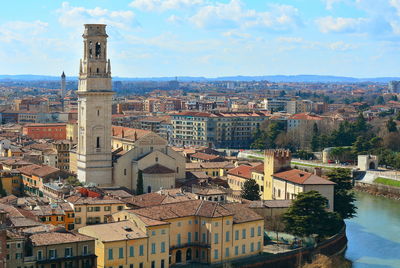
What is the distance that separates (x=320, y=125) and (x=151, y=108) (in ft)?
142

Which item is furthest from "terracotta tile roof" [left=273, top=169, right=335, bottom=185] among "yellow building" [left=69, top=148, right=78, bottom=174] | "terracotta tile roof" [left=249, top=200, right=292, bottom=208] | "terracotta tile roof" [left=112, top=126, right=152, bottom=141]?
"yellow building" [left=69, top=148, right=78, bottom=174]

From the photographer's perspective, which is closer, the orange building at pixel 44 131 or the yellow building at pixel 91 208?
the yellow building at pixel 91 208

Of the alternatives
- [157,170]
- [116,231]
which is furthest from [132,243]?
[157,170]

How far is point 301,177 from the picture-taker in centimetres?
2930

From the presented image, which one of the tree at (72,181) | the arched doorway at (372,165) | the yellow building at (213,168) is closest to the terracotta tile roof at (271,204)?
the tree at (72,181)

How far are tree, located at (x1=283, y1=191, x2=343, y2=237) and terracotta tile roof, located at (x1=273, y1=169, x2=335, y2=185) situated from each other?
293 cm

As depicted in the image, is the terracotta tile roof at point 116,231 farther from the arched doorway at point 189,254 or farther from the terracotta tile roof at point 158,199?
the terracotta tile roof at point 158,199

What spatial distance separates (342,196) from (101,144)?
1044 centimetres

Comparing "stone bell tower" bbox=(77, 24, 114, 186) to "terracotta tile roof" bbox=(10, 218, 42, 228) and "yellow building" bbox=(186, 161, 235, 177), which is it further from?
"terracotta tile roof" bbox=(10, 218, 42, 228)

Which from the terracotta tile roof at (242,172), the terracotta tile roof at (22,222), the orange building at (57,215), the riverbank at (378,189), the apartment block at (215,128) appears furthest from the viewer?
the apartment block at (215,128)

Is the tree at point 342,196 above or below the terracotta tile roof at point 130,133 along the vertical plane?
below

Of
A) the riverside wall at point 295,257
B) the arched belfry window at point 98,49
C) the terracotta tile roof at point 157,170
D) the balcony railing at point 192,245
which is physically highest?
the arched belfry window at point 98,49

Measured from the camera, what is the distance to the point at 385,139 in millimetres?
52812

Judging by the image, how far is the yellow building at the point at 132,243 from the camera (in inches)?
778
